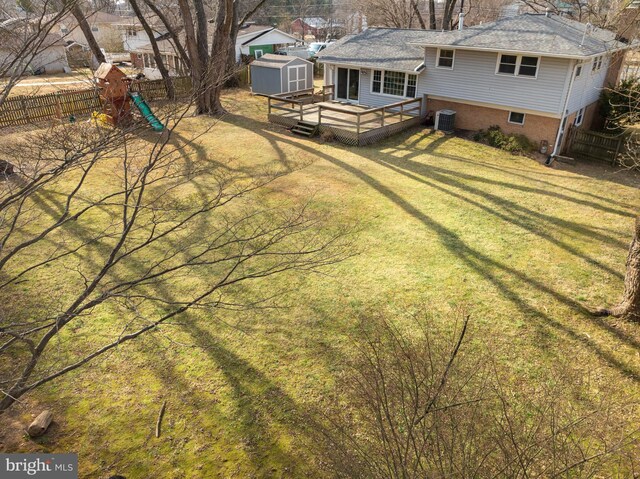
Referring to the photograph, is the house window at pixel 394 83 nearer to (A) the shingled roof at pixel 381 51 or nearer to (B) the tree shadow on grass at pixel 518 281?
(A) the shingled roof at pixel 381 51

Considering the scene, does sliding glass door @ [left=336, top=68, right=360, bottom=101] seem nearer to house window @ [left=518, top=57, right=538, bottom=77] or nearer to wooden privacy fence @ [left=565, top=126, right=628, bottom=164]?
house window @ [left=518, top=57, right=538, bottom=77]

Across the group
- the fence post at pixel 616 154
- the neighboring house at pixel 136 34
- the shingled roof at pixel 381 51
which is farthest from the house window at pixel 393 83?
the neighboring house at pixel 136 34

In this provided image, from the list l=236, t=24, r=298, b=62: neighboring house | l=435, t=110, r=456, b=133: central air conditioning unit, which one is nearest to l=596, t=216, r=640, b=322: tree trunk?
l=435, t=110, r=456, b=133: central air conditioning unit

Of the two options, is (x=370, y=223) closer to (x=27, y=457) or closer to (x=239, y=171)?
(x=239, y=171)

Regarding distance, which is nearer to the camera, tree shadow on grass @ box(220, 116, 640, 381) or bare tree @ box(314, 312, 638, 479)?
bare tree @ box(314, 312, 638, 479)

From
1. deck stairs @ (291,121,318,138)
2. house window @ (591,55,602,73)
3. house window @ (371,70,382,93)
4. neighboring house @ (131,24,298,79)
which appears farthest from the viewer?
neighboring house @ (131,24,298,79)

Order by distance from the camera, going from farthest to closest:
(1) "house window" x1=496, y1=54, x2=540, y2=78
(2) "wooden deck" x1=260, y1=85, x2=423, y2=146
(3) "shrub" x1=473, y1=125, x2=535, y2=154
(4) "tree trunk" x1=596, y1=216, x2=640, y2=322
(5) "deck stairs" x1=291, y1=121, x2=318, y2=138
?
1. (5) "deck stairs" x1=291, y1=121, x2=318, y2=138
2. (2) "wooden deck" x1=260, y1=85, x2=423, y2=146
3. (3) "shrub" x1=473, y1=125, x2=535, y2=154
4. (1) "house window" x1=496, y1=54, x2=540, y2=78
5. (4) "tree trunk" x1=596, y1=216, x2=640, y2=322

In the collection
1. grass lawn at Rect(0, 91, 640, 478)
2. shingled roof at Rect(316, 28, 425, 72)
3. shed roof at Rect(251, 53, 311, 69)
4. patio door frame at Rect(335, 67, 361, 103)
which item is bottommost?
grass lawn at Rect(0, 91, 640, 478)
